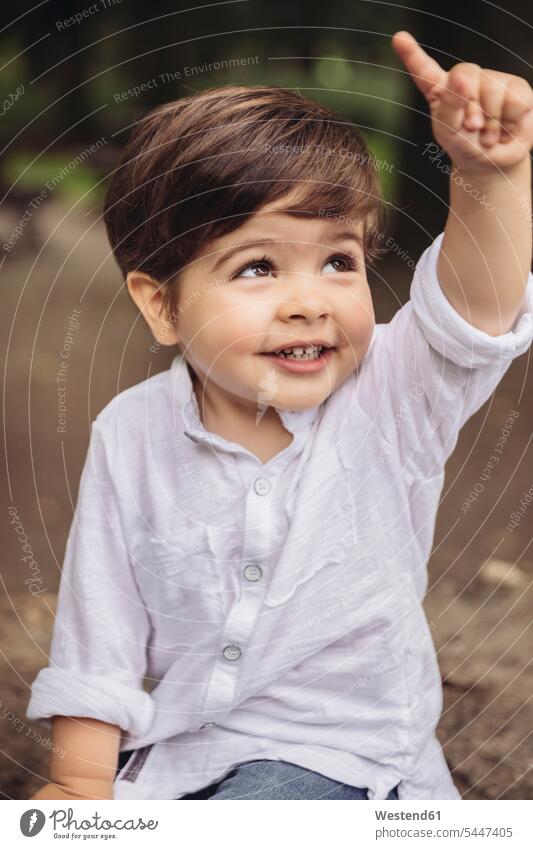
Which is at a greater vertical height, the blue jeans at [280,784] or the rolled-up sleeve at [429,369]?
the rolled-up sleeve at [429,369]

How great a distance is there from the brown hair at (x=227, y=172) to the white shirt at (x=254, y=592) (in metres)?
0.09

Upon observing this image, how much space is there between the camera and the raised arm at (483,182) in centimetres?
65

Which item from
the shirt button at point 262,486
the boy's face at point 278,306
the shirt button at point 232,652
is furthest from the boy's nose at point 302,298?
the shirt button at point 232,652

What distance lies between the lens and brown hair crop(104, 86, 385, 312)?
75cm

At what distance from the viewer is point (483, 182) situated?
27.5 inches

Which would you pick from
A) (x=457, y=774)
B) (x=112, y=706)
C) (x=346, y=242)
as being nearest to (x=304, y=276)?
(x=346, y=242)

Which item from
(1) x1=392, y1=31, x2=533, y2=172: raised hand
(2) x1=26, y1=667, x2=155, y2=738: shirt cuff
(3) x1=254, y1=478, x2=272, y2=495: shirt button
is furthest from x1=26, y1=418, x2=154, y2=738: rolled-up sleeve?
(1) x1=392, y1=31, x2=533, y2=172: raised hand

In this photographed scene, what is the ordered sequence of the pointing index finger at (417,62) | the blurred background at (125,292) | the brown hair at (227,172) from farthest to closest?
the blurred background at (125,292) < the brown hair at (227,172) < the pointing index finger at (417,62)

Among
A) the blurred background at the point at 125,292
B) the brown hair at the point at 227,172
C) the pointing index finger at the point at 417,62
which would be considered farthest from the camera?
the blurred background at the point at 125,292

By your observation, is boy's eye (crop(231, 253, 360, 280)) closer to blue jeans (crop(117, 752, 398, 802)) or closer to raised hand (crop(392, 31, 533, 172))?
raised hand (crop(392, 31, 533, 172))

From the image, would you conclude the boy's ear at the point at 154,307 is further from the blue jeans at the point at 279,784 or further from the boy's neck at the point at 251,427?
the blue jeans at the point at 279,784

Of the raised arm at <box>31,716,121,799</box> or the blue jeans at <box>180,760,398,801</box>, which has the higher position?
the blue jeans at <box>180,760,398,801</box>

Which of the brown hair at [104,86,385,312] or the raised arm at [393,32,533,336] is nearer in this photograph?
the raised arm at [393,32,533,336]

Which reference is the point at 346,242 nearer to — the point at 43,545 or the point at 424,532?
the point at 424,532
